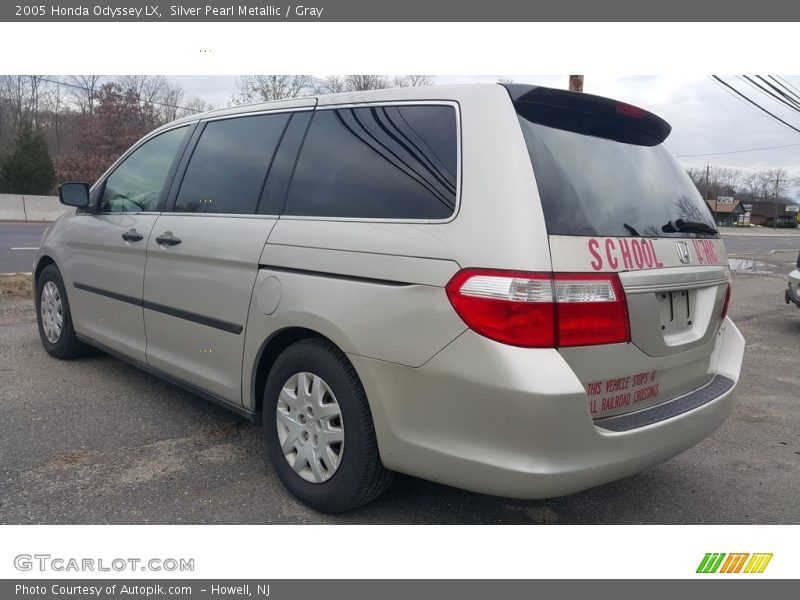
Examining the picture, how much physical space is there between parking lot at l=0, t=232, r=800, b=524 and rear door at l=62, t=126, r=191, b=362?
18.0 inches


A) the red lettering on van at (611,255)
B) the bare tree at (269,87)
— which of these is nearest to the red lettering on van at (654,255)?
the red lettering on van at (611,255)

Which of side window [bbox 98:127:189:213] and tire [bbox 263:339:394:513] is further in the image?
side window [bbox 98:127:189:213]

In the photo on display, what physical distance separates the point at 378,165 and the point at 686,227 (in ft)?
4.79

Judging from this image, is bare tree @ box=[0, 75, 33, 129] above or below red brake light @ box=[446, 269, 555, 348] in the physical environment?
above

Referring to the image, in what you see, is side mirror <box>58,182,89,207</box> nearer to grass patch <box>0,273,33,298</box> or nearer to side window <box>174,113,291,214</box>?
side window <box>174,113,291,214</box>

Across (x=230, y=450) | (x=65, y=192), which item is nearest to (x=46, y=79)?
(x=65, y=192)

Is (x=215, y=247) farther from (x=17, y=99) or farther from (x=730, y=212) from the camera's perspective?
(x=730, y=212)

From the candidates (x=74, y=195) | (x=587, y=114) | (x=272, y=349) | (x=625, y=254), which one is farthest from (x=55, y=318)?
(x=625, y=254)

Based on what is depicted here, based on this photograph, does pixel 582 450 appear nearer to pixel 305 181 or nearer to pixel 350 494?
pixel 350 494

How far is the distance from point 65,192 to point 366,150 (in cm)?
295

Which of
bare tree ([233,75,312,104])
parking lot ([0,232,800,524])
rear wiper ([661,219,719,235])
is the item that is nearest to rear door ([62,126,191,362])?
parking lot ([0,232,800,524])

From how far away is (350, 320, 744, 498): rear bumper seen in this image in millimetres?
2096

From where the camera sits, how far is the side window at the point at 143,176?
3967 mm

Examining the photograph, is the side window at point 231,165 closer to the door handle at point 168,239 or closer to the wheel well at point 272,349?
the door handle at point 168,239
